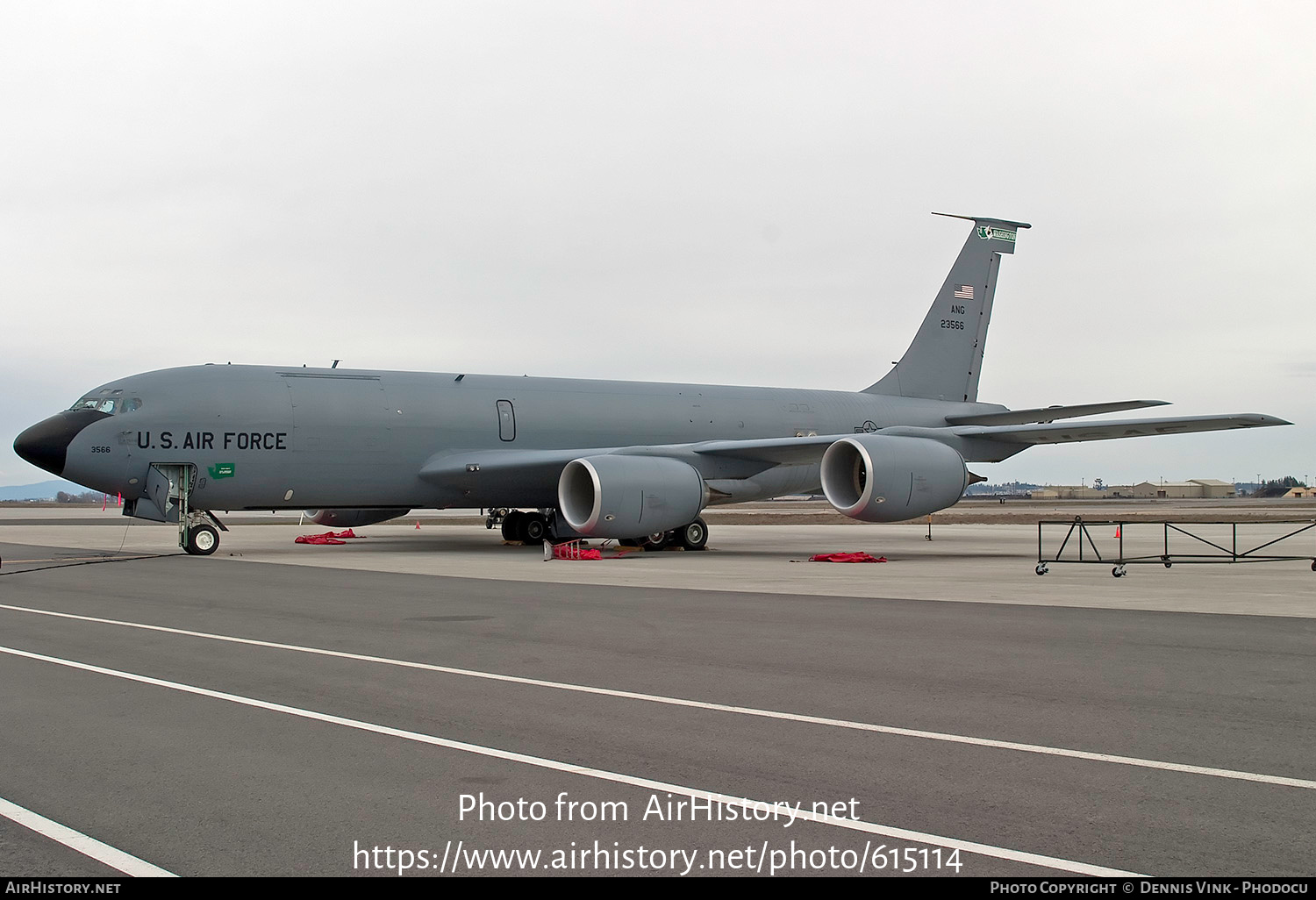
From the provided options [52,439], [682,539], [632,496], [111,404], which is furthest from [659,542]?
[52,439]

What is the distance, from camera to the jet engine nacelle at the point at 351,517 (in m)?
26.3

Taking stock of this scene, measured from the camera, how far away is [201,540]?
21125 millimetres

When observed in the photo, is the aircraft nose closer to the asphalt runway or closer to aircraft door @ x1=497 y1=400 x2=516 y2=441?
aircraft door @ x1=497 y1=400 x2=516 y2=441

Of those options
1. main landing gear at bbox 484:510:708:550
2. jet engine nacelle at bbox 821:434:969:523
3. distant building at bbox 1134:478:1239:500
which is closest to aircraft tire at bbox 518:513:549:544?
main landing gear at bbox 484:510:708:550

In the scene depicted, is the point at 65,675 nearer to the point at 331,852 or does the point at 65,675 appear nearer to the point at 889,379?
the point at 331,852

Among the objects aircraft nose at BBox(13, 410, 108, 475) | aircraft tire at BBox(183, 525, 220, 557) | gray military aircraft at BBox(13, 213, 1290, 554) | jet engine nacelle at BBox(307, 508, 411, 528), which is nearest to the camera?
aircraft nose at BBox(13, 410, 108, 475)

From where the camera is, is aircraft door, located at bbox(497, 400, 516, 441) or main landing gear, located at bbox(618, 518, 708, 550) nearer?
main landing gear, located at bbox(618, 518, 708, 550)

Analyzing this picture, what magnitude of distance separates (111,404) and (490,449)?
7.38 m

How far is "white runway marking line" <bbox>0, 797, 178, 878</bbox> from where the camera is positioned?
Answer: 3615 millimetres

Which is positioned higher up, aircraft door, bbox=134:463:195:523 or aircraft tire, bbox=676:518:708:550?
aircraft door, bbox=134:463:195:523

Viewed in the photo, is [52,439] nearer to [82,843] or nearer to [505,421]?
[505,421]

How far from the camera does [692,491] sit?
69.9 ft

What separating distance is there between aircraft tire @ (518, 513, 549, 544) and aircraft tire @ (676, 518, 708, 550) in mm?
Answer: 4392

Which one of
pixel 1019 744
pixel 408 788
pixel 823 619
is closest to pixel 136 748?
pixel 408 788
